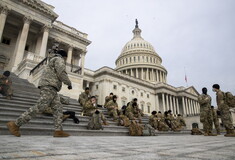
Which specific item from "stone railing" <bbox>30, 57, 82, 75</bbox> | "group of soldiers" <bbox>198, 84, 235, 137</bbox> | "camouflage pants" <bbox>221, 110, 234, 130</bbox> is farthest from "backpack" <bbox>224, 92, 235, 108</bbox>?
"stone railing" <bbox>30, 57, 82, 75</bbox>

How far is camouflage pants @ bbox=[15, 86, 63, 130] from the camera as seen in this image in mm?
4344

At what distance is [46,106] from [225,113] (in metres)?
8.29

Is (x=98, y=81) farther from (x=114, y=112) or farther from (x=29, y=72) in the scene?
(x=114, y=112)

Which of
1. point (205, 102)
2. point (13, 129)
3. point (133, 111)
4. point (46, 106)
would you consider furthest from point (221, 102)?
point (13, 129)

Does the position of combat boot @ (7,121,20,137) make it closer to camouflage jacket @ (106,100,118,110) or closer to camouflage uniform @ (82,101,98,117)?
camouflage uniform @ (82,101,98,117)

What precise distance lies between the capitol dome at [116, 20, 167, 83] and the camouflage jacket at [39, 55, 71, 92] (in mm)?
59342

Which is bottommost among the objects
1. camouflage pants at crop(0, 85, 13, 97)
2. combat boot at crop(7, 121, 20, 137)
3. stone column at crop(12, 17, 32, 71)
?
combat boot at crop(7, 121, 20, 137)

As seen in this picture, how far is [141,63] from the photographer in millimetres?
65438

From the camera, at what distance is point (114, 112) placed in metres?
9.92

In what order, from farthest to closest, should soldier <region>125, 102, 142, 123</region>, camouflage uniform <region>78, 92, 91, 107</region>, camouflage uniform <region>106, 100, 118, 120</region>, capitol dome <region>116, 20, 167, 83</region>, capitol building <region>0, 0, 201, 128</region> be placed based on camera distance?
capitol dome <region>116, 20, 167, 83</region>
capitol building <region>0, 0, 201, 128</region>
soldier <region>125, 102, 142, 123</region>
camouflage uniform <region>106, 100, 118, 120</region>
camouflage uniform <region>78, 92, 91, 107</region>

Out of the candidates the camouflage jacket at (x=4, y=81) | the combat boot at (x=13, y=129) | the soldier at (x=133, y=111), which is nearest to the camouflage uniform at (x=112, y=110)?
the soldier at (x=133, y=111)

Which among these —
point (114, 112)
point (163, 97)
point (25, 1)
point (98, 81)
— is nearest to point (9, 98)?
point (114, 112)

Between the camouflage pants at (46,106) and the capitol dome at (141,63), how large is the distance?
195 ft

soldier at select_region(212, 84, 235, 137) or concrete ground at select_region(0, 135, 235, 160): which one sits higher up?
soldier at select_region(212, 84, 235, 137)
